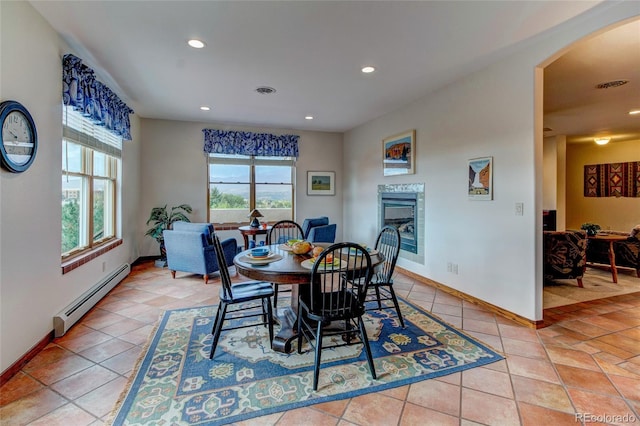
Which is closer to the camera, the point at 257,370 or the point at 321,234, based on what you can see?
the point at 257,370

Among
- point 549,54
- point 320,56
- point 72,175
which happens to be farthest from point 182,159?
point 549,54

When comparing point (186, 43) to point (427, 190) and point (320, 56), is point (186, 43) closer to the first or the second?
point (320, 56)

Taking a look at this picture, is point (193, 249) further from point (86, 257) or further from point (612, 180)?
point (612, 180)

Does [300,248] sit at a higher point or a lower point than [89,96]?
lower

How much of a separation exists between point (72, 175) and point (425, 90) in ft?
14.6

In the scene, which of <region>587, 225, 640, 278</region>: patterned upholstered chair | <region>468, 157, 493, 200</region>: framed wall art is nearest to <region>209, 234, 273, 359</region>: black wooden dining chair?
<region>468, 157, 493, 200</region>: framed wall art

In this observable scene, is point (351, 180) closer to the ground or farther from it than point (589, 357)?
farther from it

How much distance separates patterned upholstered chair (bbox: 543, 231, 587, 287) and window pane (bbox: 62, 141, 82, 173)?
18.9 feet

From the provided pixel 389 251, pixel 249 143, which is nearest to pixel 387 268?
Answer: pixel 389 251

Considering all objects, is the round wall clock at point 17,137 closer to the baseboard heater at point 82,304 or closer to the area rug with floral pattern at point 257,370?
the baseboard heater at point 82,304

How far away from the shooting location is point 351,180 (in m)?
7.00

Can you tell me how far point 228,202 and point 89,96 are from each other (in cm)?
344

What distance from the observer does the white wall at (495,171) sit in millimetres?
2965

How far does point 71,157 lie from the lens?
3.33m
